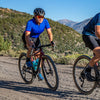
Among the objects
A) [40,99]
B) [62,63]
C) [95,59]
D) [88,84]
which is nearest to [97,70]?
[95,59]

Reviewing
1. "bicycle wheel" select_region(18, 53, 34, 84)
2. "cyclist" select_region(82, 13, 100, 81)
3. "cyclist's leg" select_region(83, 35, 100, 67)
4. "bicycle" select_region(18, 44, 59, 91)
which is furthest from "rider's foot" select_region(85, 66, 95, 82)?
"bicycle wheel" select_region(18, 53, 34, 84)

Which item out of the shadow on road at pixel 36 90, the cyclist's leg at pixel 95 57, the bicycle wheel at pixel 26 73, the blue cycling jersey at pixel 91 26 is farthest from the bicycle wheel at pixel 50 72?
the blue cycling jersey at pixel 91 26

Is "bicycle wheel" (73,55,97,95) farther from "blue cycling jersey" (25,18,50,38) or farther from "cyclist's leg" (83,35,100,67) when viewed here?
"blue cycling jersey" (25,18,50,38)

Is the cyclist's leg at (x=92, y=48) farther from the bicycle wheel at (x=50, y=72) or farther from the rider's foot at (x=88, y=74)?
the bicycle wheel at (x=50, y=72)

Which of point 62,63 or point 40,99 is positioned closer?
point 40,99

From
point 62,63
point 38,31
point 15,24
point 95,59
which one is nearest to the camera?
point 95,59

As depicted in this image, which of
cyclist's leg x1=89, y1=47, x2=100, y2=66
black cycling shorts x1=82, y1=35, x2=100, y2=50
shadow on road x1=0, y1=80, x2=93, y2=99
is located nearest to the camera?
cyclist's leg x1=89, y1=47, x2=100, y2=66

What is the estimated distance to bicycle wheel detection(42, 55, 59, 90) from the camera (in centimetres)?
457

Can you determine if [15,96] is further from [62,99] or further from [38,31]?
[38,31]

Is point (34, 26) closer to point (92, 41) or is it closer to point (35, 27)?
point (35, 27)

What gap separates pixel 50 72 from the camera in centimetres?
473

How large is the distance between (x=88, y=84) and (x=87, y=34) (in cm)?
107

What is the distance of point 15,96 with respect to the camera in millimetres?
4254

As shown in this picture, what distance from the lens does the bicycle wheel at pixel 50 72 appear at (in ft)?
15.0
